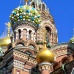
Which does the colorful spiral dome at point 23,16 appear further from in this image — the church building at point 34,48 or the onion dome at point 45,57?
the onion dome at point 45,57

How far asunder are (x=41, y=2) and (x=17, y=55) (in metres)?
10.0

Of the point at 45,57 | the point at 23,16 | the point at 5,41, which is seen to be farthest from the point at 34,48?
the point at 5,41

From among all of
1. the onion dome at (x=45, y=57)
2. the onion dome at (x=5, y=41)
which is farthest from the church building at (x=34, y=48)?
the onion dome at (x=5, y=41)

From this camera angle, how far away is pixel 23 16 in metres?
26.5

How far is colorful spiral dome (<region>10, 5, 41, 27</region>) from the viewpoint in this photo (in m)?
26.5

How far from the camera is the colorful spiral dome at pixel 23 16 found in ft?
86.9

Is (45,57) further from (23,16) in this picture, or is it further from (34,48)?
(23,16)

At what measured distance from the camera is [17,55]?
23188 millimetres

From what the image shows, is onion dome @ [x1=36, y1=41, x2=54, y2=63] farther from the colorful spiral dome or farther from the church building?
the colorful spiral dome

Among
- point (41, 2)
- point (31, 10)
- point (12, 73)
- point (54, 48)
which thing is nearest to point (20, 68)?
point (12, 73)

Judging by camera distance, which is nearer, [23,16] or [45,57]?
[45,57]

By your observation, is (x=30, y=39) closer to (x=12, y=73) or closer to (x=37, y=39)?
(x=37, y=39)

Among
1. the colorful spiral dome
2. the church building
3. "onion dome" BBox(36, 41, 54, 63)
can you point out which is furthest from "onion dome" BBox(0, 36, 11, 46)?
"onion dome" BBox(36, 41, 54, 63)

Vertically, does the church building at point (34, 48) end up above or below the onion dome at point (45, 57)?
above
